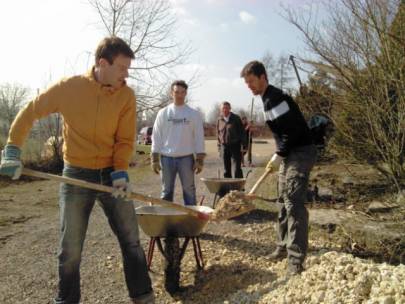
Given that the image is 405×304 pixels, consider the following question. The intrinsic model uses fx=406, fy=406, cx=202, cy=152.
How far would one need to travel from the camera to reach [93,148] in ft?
8.26

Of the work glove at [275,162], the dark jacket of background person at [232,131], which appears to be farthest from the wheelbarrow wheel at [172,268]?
the dark jacket of background person at [232,131]

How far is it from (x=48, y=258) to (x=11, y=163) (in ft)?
7.29

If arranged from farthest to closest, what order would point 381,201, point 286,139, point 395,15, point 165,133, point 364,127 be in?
1. point 364,127
2. point 381,201
3. point 395,15
4. point 165,133
5. point 286,139

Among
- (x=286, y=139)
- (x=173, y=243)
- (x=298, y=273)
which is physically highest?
(x=286, y=139)

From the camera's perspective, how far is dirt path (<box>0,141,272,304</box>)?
3.28 m

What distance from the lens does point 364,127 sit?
5555mm

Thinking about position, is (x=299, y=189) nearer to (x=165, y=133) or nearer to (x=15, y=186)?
(x=165, y=133)

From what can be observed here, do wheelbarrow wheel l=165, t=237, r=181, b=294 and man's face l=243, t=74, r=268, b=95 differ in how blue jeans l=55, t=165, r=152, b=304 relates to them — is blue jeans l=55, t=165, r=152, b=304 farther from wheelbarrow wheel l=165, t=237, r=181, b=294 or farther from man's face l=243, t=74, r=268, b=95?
man's face l=243, t=74, r=268, b=95

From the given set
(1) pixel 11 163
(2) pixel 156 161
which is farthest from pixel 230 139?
(1) pixel 11 163

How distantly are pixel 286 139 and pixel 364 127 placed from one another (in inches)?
106

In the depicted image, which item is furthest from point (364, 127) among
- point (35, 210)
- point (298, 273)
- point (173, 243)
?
point (35, 210)

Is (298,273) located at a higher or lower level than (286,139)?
lower

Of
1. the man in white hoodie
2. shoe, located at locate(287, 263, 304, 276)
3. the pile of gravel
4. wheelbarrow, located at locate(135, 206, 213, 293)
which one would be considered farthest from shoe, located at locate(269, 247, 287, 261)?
the man in white hoodie

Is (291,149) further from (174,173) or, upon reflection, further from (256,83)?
(174,173)
